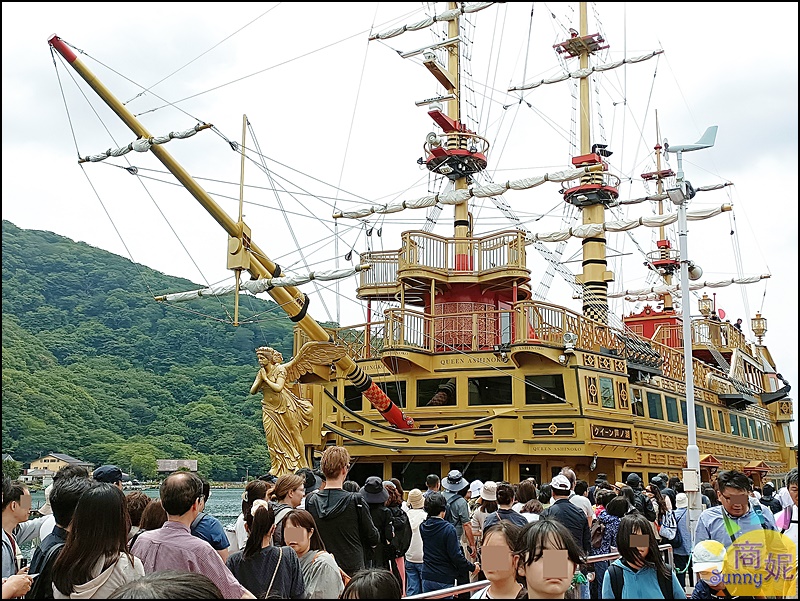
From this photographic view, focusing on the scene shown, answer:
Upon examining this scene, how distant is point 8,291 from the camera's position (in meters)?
30.0

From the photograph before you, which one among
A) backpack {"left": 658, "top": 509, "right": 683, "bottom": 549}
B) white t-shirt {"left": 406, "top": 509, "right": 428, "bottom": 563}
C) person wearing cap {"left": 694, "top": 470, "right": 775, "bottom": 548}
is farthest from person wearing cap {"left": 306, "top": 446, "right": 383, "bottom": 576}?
backpack {"left": 658, "top": 509, "right": 683, "bottom": 549}

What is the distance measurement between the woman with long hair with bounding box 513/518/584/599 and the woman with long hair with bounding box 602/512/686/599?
0.91 metres

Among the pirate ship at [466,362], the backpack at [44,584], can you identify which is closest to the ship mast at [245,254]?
the pirate ship at [466,362]

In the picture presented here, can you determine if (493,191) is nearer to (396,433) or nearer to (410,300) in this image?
(410,300)

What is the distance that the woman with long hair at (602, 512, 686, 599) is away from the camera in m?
4.03

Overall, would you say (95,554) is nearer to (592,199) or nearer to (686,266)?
(686,266)

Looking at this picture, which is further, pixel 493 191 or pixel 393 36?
A: pixel 393 36

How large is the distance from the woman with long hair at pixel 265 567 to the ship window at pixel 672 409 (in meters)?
20.8

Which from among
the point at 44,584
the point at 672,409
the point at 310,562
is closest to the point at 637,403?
the point at 672,409

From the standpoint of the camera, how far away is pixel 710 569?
4328mm

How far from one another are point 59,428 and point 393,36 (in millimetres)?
16539

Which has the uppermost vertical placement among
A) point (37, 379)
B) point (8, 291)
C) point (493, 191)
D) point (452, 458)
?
point (493, 191)

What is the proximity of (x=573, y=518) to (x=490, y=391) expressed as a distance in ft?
39.9

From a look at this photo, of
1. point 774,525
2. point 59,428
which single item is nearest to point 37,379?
point 59,428
